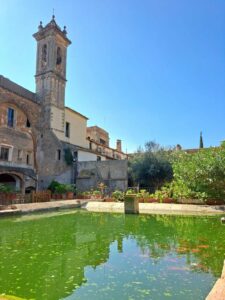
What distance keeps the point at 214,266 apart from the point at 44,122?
3132cm

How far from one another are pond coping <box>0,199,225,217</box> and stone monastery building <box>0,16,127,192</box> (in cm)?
946

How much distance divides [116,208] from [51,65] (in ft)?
72.5

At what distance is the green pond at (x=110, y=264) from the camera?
4.82 meters

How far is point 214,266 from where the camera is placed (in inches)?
247

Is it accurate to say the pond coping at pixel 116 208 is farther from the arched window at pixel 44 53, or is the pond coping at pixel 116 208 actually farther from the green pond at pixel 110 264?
the arched window at pixel 44 53

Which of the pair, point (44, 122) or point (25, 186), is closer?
point (25, 186)

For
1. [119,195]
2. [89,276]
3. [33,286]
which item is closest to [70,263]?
[89,276]

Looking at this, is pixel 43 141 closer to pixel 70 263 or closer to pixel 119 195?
pixel 119 195

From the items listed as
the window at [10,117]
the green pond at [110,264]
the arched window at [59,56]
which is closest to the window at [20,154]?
the window at [10,117]

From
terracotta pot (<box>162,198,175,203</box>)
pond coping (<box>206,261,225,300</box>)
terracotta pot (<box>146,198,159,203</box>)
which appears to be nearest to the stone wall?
terracotta pot (<box>146,198,159,203</box>)

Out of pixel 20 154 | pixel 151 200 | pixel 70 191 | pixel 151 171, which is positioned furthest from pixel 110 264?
pixel 20 154

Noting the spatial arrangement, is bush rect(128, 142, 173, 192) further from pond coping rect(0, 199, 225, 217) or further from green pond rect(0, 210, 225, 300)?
green pond rect(0, 210, 225, 300)

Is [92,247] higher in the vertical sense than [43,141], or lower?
lower

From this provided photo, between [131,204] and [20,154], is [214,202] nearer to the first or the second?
[131,204]
